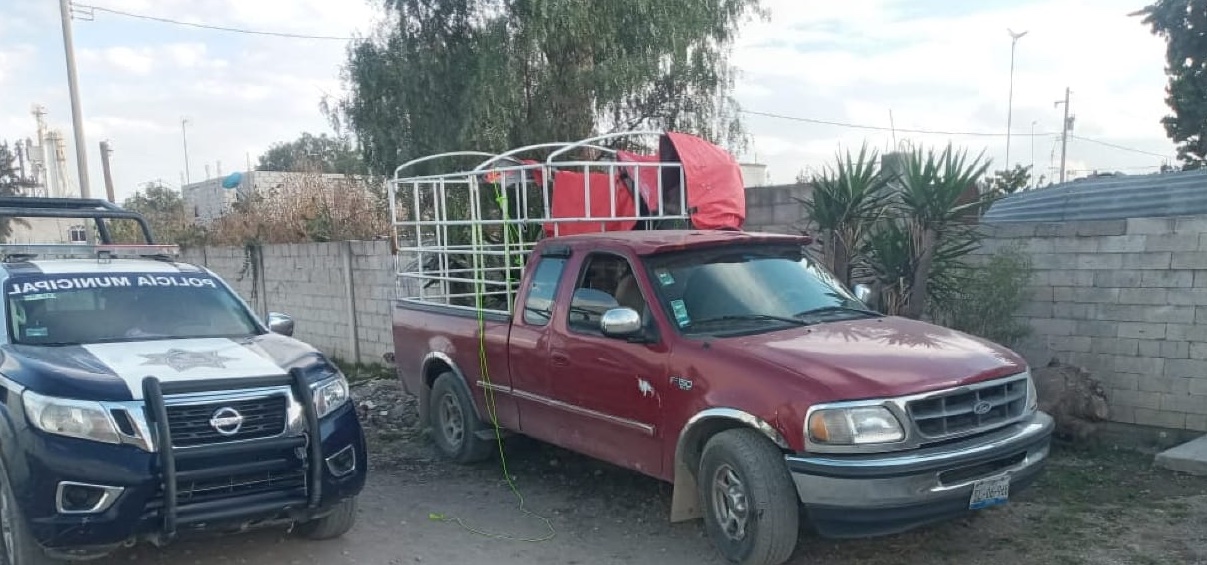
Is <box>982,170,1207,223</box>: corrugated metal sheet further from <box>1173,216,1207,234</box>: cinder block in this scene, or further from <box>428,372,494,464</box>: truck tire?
<box>428,372,494,464</box>: truck tire

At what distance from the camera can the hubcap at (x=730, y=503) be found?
429cm

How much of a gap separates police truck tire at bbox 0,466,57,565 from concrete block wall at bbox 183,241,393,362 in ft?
22.6

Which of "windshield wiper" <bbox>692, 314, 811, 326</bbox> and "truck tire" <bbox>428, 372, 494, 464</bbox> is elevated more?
"windshield wiper" <bbox>692, 314, 811, 326</bbox>

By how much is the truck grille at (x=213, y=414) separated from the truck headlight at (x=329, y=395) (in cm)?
21

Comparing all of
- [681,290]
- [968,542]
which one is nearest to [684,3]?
[681,290]

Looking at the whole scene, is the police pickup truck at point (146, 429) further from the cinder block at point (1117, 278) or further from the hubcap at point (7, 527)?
the cinder block at point (1117, 278)

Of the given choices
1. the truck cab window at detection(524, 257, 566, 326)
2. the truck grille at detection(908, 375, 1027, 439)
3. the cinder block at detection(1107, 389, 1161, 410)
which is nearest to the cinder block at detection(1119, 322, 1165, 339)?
the cinder block at detection(1107, 389, 1161, 410)

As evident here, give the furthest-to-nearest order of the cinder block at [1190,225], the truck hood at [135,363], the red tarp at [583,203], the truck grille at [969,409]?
the red tarp at [583,203]
the cinder block at [1190,225]
the truck hood at [135,363]
the truck grille at [969,409]

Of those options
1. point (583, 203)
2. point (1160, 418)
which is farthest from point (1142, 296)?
point (583, 203)

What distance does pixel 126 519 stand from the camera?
4.07 metres

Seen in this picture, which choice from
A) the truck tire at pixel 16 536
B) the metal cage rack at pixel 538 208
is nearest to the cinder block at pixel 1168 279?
the metal cage rack at pixel 538 208

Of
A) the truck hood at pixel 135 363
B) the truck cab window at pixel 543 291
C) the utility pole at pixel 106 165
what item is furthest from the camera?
the utility pole at pixel 106 165

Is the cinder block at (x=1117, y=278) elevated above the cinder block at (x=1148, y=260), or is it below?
below

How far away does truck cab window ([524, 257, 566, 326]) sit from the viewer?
5.71 m
